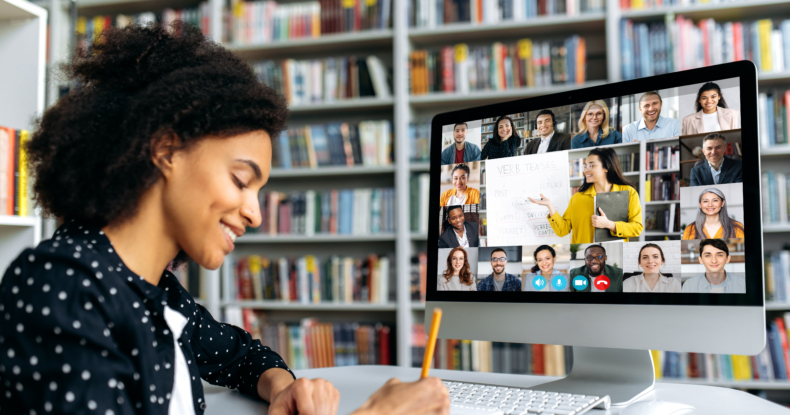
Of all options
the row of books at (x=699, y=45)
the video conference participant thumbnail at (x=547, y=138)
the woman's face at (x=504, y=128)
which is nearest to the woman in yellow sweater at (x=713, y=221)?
the video conference participant thumbnail at (x=547, y=138)

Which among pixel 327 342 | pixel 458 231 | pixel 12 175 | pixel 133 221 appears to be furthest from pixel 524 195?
pixel 327 342

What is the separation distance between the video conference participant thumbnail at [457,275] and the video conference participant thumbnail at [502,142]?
18 centimetres

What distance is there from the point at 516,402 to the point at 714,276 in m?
0.33

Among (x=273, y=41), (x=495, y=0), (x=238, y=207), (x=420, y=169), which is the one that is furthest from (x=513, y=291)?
(x=273, y=41)

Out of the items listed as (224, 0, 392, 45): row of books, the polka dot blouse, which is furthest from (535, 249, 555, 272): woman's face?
(224, 0, 392, 45): row of books

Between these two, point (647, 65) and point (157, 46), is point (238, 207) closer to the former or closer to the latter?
point (157, 46)

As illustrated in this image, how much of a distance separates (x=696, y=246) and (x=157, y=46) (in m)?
0.81

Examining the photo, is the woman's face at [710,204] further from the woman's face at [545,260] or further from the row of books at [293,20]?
the row of books at [293,20]

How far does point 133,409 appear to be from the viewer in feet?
1.89

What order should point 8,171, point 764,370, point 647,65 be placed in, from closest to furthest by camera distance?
point 8,171
point 764,370
point 647,65

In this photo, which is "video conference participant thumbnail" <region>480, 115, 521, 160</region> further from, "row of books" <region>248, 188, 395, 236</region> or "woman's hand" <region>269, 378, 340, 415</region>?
"row of books" <region>248, 188, 395, 236</region>

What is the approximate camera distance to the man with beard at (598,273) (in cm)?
83

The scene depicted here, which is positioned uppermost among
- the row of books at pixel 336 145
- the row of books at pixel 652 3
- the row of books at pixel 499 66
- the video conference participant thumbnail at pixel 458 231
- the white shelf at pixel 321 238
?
the row of books at pixel 652 3

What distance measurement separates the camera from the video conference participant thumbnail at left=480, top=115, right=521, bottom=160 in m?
0.94
